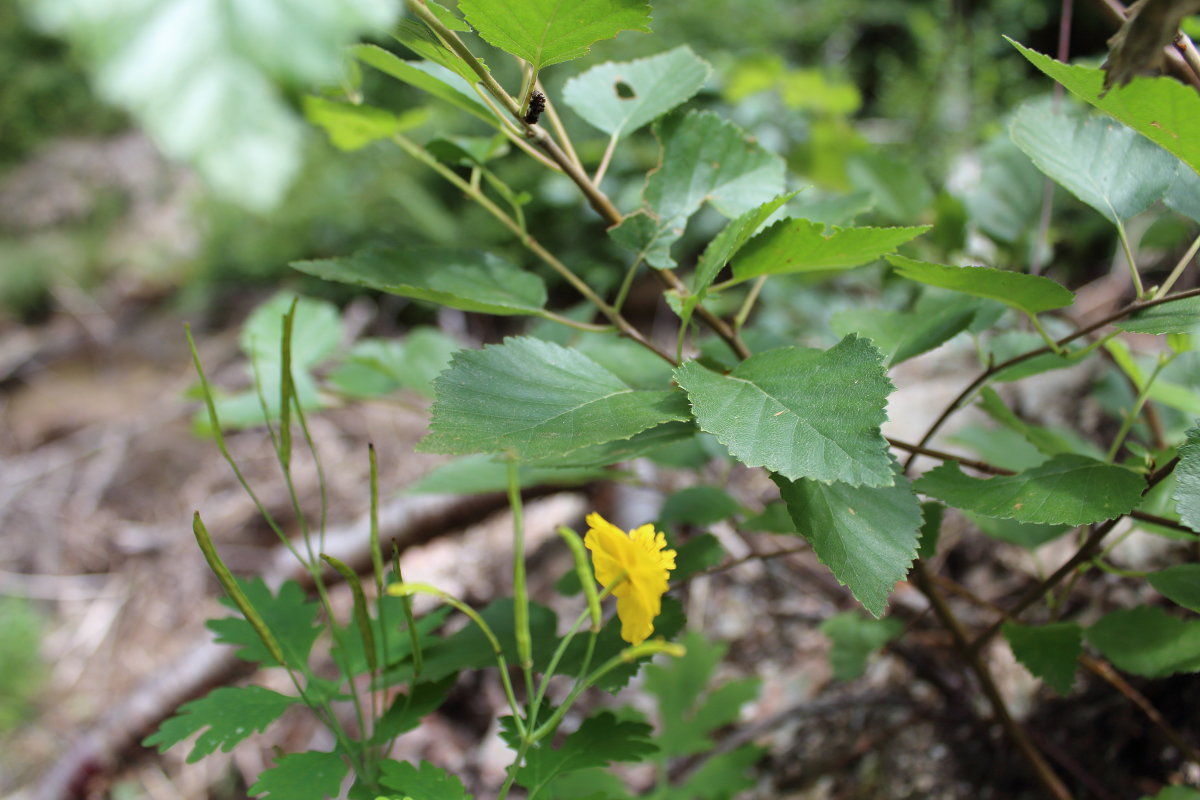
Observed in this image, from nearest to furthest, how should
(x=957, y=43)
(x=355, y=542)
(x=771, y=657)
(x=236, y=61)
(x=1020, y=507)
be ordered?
(x=1020, y=507), (x=236, y=61), (x=771, y=657), (x=355, y=542), (x=957, y=43)

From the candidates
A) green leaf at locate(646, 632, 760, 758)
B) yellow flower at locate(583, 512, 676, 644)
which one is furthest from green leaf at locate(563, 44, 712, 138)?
green leaf at locate(646, 632, 760, 758)

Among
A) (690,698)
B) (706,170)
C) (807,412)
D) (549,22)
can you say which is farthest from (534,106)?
(690,698)

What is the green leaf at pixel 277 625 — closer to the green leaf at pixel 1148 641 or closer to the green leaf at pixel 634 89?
the green leaf at pixel 634 89

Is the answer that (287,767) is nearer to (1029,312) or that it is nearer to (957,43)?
(1029,312)

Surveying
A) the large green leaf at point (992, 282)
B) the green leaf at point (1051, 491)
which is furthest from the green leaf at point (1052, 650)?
the large green leaf at point (992, 282)

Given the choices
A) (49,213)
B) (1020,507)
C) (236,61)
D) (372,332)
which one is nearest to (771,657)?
(1020,507)

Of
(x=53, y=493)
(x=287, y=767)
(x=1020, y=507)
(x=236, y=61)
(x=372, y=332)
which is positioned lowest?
(x=53, y=493)

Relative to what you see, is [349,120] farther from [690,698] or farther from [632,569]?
[690,698]
